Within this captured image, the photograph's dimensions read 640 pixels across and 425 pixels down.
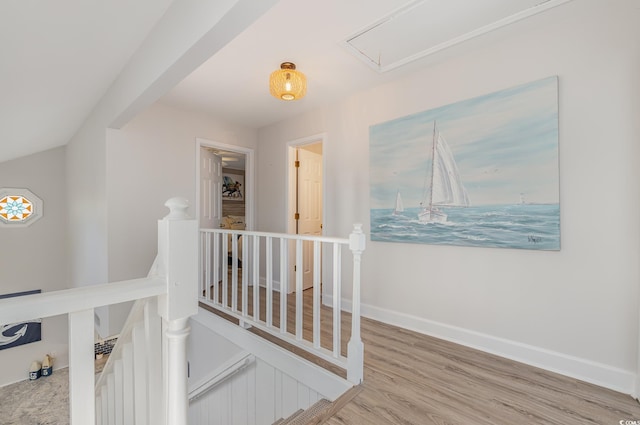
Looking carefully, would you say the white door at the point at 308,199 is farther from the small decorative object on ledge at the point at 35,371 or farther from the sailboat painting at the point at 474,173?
the small decorative object on ledge at the point at 35,371

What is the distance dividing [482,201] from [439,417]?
1521 millimetres

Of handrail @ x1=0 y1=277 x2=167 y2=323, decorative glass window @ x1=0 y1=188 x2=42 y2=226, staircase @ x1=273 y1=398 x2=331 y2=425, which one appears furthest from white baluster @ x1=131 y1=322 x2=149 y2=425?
decorative glass window @ x1=0 y1=188 x2=42 y2=226

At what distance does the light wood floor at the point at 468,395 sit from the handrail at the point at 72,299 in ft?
→ 4.28

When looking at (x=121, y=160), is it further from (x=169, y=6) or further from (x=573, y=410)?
(x=573, y=410)

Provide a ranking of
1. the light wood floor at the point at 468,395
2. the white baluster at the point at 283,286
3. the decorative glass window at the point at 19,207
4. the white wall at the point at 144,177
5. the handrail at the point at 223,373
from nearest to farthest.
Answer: the light wood floor at the point at 468,395, the white baluster at the point at 283,286, the handrail at the point at 223,373, the white wall at the point at 144,177, the decorative glass window at the point at 19,207

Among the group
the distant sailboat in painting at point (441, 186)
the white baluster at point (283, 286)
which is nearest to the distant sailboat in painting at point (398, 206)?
the distant sailboat in painting at point (441, 186)

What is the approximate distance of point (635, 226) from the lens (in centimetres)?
174

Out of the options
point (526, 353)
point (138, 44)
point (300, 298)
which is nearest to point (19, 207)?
point (138, 44)

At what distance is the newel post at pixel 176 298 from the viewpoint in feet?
2.49

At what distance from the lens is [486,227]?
7.38ft

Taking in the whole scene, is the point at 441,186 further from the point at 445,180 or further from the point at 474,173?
the point at 474,173

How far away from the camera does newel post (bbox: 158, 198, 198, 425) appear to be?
29.9 inches

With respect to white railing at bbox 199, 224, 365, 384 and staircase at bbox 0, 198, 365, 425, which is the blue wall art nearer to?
white railing at bbox 199, 224, 365, 384

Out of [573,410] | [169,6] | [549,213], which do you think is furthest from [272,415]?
[169,6]
